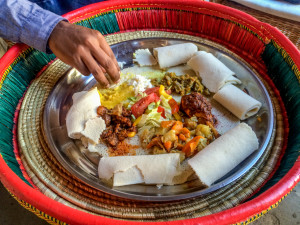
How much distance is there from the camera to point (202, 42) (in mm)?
1560

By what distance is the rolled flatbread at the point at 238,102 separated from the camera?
3.91ft

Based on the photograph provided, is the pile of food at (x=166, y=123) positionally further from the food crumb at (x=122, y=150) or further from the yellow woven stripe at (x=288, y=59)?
the yellow woven stripe at (x=288, y=59)

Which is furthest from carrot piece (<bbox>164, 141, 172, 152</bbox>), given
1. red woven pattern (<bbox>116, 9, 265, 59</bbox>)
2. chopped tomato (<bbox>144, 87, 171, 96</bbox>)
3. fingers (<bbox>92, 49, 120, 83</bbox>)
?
red woven pattern (<bbox>116, 9, 265, 59</bbox>)

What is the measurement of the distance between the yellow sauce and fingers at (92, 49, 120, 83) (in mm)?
102

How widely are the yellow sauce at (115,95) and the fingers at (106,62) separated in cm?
10

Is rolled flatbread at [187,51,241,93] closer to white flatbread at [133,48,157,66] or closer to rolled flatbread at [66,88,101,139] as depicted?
white flatbread at [133,48,157,66]

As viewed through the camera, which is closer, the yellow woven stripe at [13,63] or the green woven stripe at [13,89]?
the green woven stripe at [13,89]

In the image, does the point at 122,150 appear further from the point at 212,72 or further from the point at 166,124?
the point at 212,72

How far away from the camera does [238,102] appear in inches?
47.6

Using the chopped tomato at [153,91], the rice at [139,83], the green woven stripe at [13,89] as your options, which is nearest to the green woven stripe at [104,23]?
the green woven stripe at [13,89]

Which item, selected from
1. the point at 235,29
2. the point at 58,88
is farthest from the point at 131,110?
the point at 235,29

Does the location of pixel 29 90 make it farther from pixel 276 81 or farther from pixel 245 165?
pixel 276 81

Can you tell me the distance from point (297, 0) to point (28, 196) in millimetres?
2301

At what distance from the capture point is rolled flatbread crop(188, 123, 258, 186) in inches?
38.0
